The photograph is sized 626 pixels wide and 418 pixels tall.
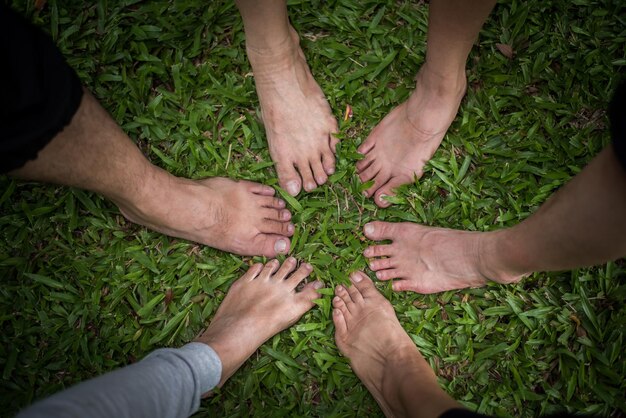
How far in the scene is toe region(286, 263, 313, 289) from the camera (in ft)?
7.71

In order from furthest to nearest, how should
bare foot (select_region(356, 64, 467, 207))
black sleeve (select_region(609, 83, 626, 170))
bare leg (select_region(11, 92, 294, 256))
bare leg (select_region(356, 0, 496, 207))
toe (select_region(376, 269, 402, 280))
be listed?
toe (select_region(376, 269, 402, 280)) < bare foot (select_region(356, 64, 467, 207)) < bare leg (select_region(356, 0, 496, 207)) < bare leg (select_region(11, 92, 294, 256)) < black sleeve (select_region(609, 83, 626, 170))

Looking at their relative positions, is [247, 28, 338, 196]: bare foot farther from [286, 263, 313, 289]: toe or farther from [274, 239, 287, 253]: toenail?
[286, 263, 313, 289]: toe

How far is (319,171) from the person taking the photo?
2.38 metres

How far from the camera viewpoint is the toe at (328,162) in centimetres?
240

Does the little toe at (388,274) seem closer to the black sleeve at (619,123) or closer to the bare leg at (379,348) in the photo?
the bare leg at (379,348)

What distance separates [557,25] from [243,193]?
5.81 feet

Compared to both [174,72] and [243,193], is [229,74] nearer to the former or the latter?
[174,72]

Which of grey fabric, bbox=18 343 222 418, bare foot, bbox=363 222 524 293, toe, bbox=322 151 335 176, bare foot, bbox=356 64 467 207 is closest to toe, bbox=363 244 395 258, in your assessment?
bare foot, bbox=363 222 524 293

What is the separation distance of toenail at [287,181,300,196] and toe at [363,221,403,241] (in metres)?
0.38

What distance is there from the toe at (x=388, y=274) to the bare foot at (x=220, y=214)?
467mm

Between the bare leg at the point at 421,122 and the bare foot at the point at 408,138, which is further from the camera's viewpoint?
the bare foot at the point at 408,138

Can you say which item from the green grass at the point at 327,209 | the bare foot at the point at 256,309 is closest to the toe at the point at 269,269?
the bare foot at the point at 256,309

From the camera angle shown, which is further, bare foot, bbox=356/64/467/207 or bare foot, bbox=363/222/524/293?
bare foot, bbox=356/64/467/207

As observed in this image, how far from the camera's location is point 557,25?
97.0 inches
